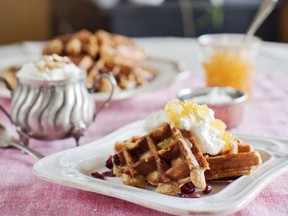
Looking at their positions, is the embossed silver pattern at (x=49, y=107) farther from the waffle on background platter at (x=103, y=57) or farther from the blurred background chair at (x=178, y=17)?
the blurred background chair at (x=178, y=17)

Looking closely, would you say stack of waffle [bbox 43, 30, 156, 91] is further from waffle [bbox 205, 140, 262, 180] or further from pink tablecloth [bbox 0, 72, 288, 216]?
waffle [bbox 205, 140, 262, 180]

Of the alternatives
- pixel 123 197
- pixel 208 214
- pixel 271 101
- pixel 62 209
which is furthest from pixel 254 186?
pixel 271 101

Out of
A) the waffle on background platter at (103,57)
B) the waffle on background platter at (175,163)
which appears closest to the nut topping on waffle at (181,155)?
the waffle on background platter at (175,163)

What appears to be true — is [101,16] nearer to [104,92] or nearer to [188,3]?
[188,3]

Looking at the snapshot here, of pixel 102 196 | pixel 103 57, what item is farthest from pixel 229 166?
pixel 103 57

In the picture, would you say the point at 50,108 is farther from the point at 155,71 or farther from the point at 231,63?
the point at 155,71

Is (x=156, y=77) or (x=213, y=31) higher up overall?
(x=156, y=77)

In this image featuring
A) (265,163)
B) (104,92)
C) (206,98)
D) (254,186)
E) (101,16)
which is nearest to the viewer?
(254,186)
